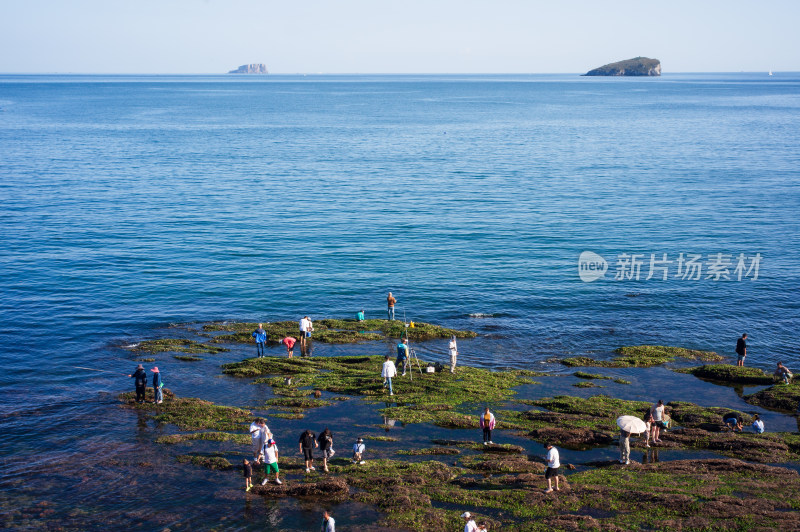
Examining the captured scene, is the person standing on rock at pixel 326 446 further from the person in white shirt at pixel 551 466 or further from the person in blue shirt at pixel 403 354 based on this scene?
the person in blue shirt at pixel 403 354

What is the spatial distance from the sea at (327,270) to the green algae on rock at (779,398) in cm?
103

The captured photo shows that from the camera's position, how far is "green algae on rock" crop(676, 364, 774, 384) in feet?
119

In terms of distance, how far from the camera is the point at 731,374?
3678 centimetres

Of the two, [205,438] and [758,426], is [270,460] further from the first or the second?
[758,426]

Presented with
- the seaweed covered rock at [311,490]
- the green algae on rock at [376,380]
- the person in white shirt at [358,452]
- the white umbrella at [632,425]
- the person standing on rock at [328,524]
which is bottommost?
the green algae on rock at [376,380]

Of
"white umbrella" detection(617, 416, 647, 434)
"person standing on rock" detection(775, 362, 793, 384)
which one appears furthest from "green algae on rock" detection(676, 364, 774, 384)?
"white umbrella" detection(617, 416, 647, 434)

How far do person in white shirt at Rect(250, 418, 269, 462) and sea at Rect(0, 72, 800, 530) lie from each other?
1.30m

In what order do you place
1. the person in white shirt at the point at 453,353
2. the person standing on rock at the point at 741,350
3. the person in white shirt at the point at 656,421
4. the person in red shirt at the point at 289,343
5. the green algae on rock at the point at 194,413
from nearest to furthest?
the person in white shirt at the point at 656,421 → the green algae on rock at the point at 194,413 → the person in white shirt at the point at 453,353 → the person standing on rock at the point at 741,350 → the person in red shirt at the point at 289,343

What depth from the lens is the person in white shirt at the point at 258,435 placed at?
25266 millimetres

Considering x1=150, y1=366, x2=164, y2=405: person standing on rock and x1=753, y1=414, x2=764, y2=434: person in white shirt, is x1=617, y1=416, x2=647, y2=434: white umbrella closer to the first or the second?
x1=753, y1=414, x2=764, y2=434: person in white shirt

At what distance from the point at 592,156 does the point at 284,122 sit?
100m

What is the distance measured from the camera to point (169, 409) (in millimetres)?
31375

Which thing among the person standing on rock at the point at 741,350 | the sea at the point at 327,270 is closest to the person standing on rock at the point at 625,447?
the sea at the point at 327,270

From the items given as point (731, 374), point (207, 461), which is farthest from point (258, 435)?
point (731, 374)
